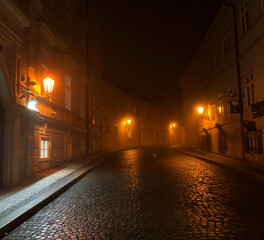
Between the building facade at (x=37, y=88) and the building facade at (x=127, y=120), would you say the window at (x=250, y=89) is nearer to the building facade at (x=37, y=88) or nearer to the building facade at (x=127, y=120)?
the building facade at (x=37, y=88)

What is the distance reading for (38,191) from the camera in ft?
22.1

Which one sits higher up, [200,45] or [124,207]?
[200,45]

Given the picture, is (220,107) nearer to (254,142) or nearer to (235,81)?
(235,81)

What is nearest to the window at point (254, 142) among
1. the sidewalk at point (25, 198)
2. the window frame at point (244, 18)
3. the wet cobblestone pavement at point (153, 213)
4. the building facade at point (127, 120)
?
the wet cobblestone pavement at point (153, 213)

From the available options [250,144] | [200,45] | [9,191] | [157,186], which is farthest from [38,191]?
[200,45]

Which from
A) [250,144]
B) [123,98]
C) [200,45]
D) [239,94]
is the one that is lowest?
[250,144]

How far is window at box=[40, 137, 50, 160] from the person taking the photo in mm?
10905

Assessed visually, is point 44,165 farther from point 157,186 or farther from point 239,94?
point 239,94

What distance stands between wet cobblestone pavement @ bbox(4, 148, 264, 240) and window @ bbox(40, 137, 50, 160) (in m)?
3.91

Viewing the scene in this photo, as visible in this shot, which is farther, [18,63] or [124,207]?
[18,63]

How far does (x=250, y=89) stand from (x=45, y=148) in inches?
409

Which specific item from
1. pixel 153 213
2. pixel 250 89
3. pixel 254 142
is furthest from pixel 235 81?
pixel 153 213

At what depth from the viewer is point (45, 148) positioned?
11.3 m

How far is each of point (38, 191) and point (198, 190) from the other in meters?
4.26
